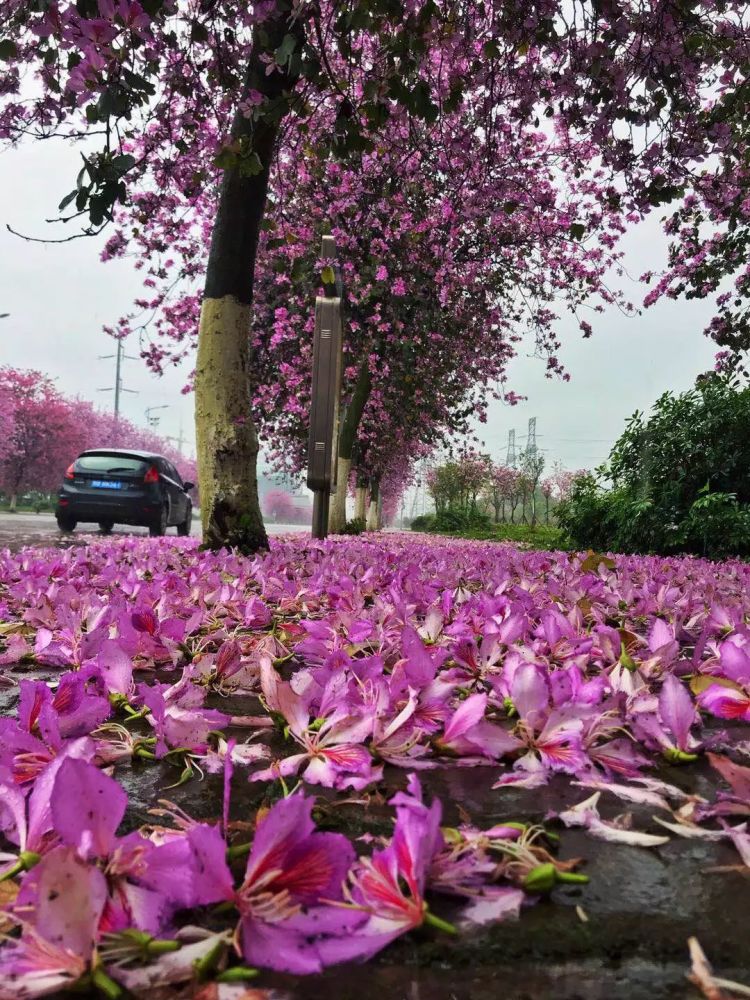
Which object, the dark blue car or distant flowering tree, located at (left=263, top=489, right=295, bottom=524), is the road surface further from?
distant flowering tree, located at (left=263, top=489, right=295, bottom=524)

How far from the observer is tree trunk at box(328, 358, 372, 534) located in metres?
16.5

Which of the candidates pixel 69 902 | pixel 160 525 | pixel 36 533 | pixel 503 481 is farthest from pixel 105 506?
pixel 503 481

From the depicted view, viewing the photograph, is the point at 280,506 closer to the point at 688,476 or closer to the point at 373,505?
the point at 373,505

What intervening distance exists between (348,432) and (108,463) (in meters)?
5.81

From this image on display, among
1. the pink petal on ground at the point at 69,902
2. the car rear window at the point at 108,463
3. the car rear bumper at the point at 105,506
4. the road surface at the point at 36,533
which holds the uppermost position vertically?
the car rear window at the point at 108,463

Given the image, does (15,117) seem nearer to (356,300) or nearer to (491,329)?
(356,300)

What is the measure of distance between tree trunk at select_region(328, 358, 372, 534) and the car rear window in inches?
183

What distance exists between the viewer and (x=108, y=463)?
13.3 metres

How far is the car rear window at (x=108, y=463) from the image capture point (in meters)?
13.2

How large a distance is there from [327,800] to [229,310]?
5609mm

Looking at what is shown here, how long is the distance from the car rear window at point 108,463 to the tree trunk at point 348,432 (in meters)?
4.64

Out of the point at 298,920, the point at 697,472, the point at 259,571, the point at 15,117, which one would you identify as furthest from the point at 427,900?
the point at 697,472

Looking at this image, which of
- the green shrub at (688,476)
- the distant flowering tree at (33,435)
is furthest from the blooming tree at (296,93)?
the distant flowering tree at (33,435)

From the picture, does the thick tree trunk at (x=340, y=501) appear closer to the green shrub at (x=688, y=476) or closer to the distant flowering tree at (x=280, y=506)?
the green shrub at (x=688, y=476)
